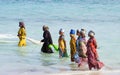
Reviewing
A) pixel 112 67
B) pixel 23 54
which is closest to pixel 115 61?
pixel 112 67

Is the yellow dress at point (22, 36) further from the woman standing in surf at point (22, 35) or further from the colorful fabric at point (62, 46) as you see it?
the colorful fabric at point (62, 46)

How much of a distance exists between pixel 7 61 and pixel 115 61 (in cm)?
343

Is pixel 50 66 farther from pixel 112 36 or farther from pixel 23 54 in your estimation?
pixel 112 36

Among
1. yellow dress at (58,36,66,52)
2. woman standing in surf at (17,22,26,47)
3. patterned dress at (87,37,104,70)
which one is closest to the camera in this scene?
patterned dress at (87,37,104,70)

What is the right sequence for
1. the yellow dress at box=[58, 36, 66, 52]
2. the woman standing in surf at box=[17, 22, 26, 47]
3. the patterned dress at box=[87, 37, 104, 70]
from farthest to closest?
the woman standing in surf at box=[17, 22, 26, 47] < the yellow dress at box=[58, 36, 66, 52] < the patterned dress at box=[87, 37, 104, 70]

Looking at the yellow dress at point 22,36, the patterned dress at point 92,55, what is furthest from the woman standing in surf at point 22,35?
the patterned dress at point 92,55

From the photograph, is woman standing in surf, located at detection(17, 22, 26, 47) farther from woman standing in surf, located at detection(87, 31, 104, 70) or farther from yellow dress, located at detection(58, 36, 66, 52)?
woman standing in surf, located at detection(87, 31, 104, 70)

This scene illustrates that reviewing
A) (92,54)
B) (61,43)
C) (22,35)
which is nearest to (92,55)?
(92,54)

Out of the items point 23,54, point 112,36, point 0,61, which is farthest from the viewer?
point 112,36

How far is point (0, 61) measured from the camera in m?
13.7

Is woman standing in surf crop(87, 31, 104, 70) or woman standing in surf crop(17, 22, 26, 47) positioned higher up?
woman standing in surf crop(17, 22, 26, 47)

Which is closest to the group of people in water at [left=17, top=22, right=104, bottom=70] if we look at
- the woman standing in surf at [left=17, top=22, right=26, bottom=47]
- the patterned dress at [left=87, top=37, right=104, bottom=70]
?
the patterned dress at [left=87, top=37, right=104, bottom=70]

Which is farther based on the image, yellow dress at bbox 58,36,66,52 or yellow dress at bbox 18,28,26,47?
yellow dress at bbox 18,28,26,47

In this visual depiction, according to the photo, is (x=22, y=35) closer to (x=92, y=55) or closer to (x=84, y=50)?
(x=84, y=50)
